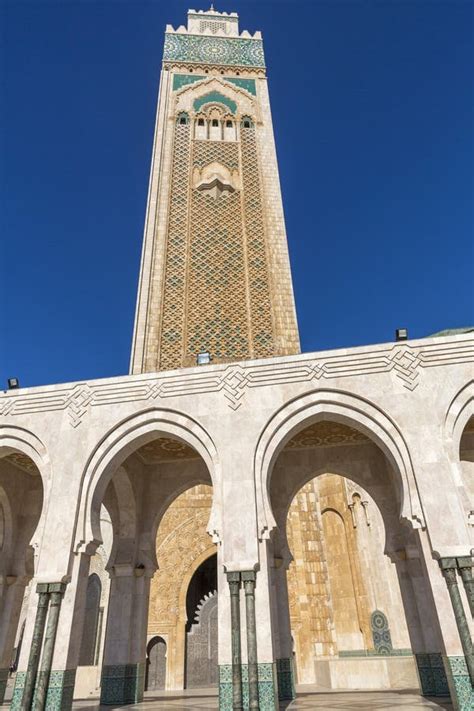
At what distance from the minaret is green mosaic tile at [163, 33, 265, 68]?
31mm

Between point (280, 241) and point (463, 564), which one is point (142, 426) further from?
point (280, 241)

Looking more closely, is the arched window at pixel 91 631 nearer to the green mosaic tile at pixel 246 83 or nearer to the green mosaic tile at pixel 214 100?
the green mosaic tile at pixel 214 100

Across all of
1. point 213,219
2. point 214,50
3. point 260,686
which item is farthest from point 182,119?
point 260,686

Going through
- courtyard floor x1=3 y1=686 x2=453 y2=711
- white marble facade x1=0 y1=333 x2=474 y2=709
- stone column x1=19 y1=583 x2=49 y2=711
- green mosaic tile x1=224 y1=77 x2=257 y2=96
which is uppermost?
green mosaic tile x1=224 y1=77 x2=257 y2=96

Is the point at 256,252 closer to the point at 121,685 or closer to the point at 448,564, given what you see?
the point at 448,564

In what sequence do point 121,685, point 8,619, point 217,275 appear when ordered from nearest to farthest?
1. point 121,685
2. point 8,619
3. point 217,275

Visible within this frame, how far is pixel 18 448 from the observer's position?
220 inches

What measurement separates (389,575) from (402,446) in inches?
168

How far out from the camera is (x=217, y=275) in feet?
35.3

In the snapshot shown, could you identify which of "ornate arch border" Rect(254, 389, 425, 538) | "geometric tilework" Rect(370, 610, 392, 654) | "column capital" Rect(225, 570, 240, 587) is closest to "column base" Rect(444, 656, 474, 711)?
"ornate arch border" Rect(254, 389, 425, 538)

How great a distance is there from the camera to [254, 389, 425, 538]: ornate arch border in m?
4.69

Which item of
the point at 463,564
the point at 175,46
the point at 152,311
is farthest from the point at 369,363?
the point at 175,46

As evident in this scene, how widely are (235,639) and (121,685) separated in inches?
88.8

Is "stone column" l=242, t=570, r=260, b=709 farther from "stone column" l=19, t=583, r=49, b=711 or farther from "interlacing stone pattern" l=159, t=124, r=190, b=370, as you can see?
"interlacing stone pattern" l=159, t=124, r=190, b=370
